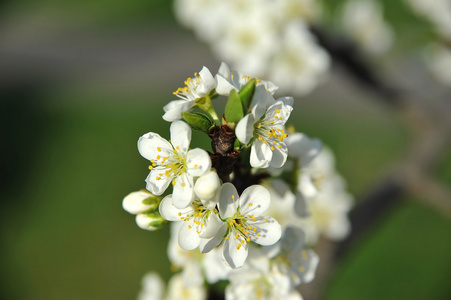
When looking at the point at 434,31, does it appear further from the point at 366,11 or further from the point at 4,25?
the point at 4,25

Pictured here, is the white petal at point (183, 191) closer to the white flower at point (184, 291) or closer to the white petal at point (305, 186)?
the white petal at point (305, 186)

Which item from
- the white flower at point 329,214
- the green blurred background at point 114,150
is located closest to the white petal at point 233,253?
the white flower at point 329,214

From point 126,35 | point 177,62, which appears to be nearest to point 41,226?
point 177,62

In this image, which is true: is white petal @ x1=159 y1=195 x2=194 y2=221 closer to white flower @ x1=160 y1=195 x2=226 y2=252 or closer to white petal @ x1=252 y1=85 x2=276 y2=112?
white flower @ x1=160 y1=195 x2=226 y2=252

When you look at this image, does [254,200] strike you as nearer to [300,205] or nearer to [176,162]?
[176,162]

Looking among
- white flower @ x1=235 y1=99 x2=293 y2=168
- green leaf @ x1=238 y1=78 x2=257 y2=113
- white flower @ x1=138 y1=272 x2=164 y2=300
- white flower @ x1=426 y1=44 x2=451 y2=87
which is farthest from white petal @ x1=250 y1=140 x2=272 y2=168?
white flower @ x1=426 y1=44 x2=451 y2=87

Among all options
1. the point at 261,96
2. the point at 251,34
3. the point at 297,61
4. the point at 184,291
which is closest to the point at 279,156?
the point at 261,96

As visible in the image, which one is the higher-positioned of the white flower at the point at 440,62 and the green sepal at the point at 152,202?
the white flower at the point at 440,62
